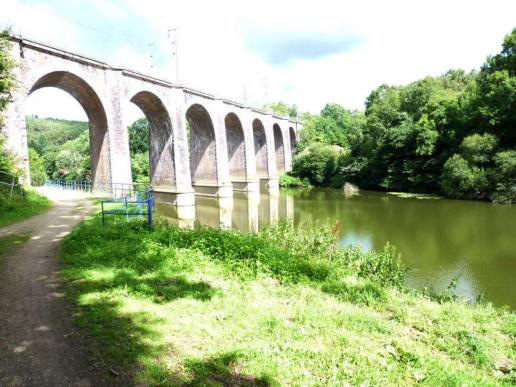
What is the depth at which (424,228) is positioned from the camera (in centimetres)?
1723

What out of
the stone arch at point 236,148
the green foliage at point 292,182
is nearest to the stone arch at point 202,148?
the stone arch at point 236,148

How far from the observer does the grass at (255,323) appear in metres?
3.75

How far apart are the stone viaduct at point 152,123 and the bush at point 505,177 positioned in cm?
1935

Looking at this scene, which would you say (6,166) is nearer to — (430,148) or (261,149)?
(430,148)

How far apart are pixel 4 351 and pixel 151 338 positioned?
1397 millimetres

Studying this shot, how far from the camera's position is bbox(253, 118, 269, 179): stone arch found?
142 ft

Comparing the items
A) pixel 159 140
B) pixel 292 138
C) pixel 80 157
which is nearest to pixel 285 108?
pixel 292 138

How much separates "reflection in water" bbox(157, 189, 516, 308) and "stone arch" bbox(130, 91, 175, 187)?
274cm

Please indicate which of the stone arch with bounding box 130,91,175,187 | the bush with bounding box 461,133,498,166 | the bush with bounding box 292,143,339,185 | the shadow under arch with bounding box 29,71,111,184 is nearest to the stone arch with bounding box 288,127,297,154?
the bush with bounding box 292,143,339,185

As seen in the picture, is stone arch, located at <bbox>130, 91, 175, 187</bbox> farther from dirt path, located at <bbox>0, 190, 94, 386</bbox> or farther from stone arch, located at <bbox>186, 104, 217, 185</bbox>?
dirt path, located at <bbox>0, 190, 94, 386</bbox>

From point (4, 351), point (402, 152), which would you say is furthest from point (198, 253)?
point (402, 152)

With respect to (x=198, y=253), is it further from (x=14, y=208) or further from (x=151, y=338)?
(x=14, y=208)

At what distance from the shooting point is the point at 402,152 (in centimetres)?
3416

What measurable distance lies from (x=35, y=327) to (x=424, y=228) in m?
16.6
